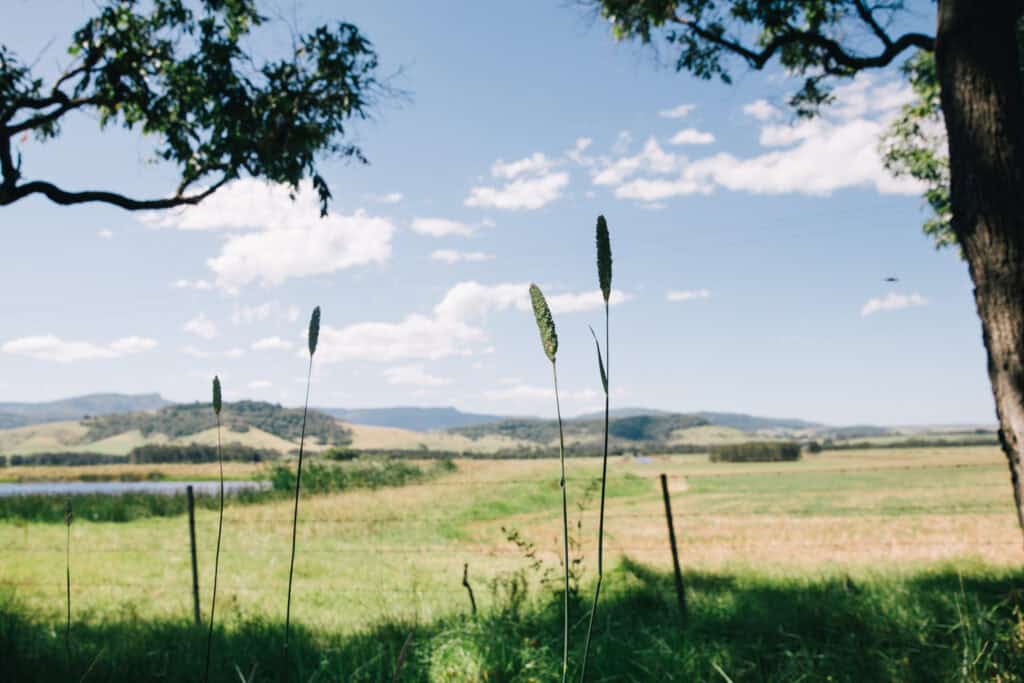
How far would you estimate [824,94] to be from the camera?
1048 centimetres

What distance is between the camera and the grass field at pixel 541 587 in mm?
3990

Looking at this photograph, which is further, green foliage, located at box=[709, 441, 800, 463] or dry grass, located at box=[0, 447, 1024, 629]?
green foliage, located at box=[709, 441, 800, 463]

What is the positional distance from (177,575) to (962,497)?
2895 cm

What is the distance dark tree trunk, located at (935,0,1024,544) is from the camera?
12.9 ft

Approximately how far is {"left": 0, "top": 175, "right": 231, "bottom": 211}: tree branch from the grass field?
3.89 metres

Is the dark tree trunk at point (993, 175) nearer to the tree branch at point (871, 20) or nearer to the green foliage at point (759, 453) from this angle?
the tree branch at point (871, 20)

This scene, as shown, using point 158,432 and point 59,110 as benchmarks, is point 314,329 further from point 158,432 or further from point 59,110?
point 158,432

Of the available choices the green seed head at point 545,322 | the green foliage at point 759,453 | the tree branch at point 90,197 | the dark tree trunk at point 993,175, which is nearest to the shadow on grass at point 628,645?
→ the dark tree trunk at point 993,175

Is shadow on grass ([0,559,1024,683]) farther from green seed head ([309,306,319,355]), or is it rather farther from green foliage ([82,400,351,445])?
green foliage ([82,400,351,445])

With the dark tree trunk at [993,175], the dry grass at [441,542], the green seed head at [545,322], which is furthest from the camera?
the dry grass at [441,542]

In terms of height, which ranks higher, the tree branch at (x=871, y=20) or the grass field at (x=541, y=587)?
the tree branch at (x=871, y=20)

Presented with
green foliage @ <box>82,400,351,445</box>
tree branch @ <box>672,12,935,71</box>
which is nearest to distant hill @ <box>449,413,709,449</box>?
green foliage @ <box>82,400,351,445</box>

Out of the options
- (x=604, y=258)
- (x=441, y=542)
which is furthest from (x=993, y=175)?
(x=441, y=542)

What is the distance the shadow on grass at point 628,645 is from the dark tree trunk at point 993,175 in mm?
1087
